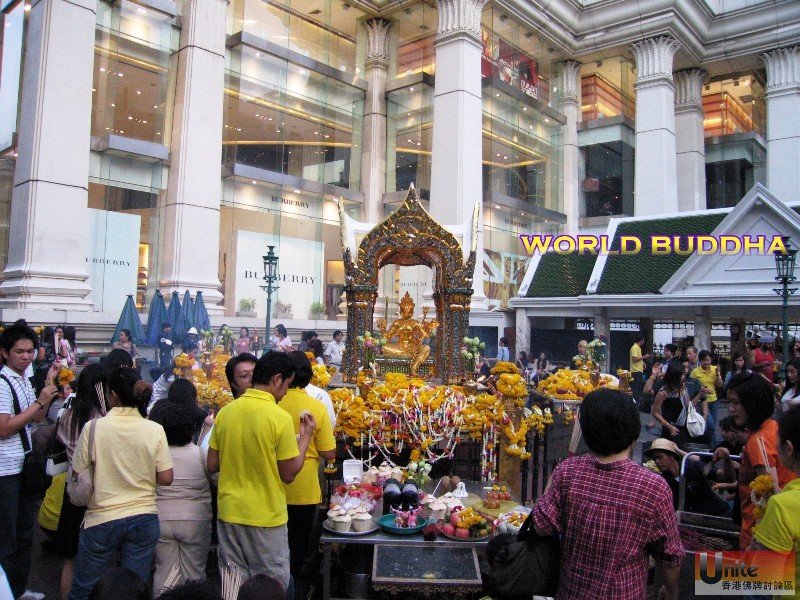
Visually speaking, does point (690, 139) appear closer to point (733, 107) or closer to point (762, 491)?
point (733, 107)

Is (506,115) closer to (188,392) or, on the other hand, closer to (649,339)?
(649,339)

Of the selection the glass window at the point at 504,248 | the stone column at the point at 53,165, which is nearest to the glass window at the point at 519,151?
the glass window at the point at 504,248

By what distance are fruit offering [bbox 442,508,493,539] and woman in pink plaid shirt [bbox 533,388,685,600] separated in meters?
1.99

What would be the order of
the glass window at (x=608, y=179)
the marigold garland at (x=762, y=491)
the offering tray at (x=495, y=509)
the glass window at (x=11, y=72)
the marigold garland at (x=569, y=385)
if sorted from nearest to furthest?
the marigold garland at (x=762, y=491) < the offering tray at (x=495, y=509) < the marigold garland at (x=569, y=385) < the glass window at (x=11, y=72) < the glass window at (x=608, y=179)

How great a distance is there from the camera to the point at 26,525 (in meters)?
4.53

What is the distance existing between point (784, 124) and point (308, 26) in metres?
20.0

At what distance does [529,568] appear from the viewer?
9.02ft

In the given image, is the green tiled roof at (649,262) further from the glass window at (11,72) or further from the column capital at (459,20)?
the glass window at (11,72)

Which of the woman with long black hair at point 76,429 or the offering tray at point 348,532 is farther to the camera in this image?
the offering tray at point 348,532

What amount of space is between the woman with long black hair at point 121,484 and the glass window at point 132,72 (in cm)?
1580

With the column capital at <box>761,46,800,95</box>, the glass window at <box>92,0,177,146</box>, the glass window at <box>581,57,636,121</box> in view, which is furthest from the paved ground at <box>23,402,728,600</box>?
the glass window at <box>581,57,636,121</box>

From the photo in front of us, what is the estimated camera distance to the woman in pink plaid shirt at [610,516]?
2.61 metres

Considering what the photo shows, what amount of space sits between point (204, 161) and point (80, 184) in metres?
3.97

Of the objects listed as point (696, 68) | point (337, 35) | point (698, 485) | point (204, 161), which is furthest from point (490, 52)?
point (698, 485)
